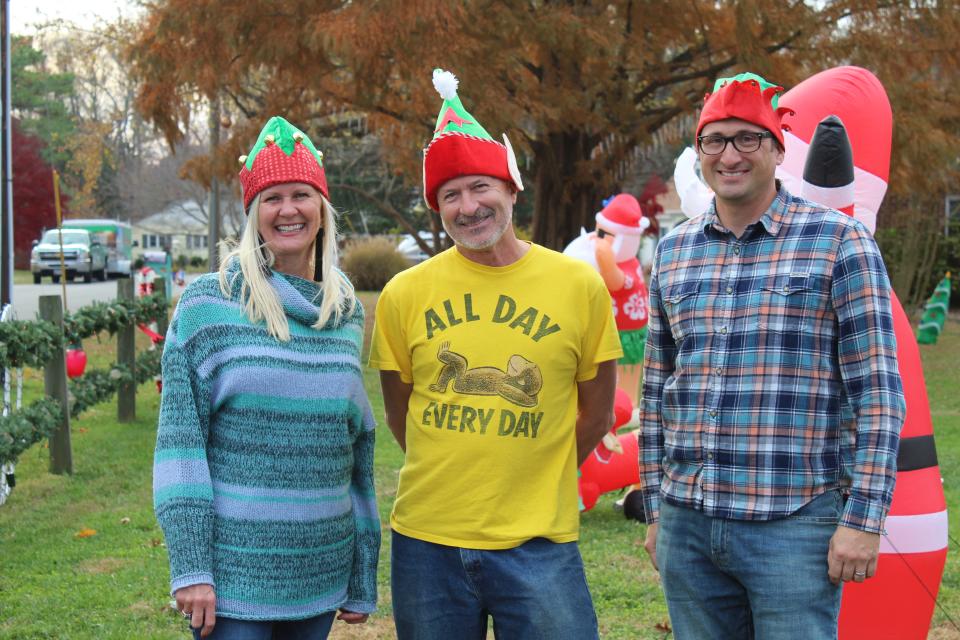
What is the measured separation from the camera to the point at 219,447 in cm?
248

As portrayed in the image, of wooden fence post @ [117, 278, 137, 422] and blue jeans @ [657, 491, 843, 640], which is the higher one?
blue jeans @ [657, 491, 843, 640]

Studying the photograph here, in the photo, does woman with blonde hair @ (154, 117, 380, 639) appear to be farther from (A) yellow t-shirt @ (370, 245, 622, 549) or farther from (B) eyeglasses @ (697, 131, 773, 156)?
(B) eyeglasses @ (697, 131, 773, 156)

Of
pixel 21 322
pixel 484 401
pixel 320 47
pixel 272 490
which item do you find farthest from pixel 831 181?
pixel 320 47

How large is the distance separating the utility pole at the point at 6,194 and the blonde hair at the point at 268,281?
8.95m

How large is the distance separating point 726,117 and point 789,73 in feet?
32.2

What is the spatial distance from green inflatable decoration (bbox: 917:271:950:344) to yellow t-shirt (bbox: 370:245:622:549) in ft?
52.7

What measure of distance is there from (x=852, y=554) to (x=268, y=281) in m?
1.51

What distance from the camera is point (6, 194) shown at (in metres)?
10.9

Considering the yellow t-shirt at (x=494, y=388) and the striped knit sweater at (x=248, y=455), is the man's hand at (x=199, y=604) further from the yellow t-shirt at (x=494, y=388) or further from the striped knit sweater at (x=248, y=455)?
the yellow t-shirt at (x=494, y=388)

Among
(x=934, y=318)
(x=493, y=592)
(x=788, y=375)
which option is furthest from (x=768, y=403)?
(x=934, y=318)

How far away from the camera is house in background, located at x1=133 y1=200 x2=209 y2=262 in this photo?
55.9 meters

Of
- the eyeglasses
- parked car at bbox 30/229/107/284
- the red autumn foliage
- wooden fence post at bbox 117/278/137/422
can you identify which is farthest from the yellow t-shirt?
the red autumn foliage

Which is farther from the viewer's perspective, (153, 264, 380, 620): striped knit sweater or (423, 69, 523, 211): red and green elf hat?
(423, 69, 523, 211): red and green elf hat

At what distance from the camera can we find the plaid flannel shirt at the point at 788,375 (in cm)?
243
